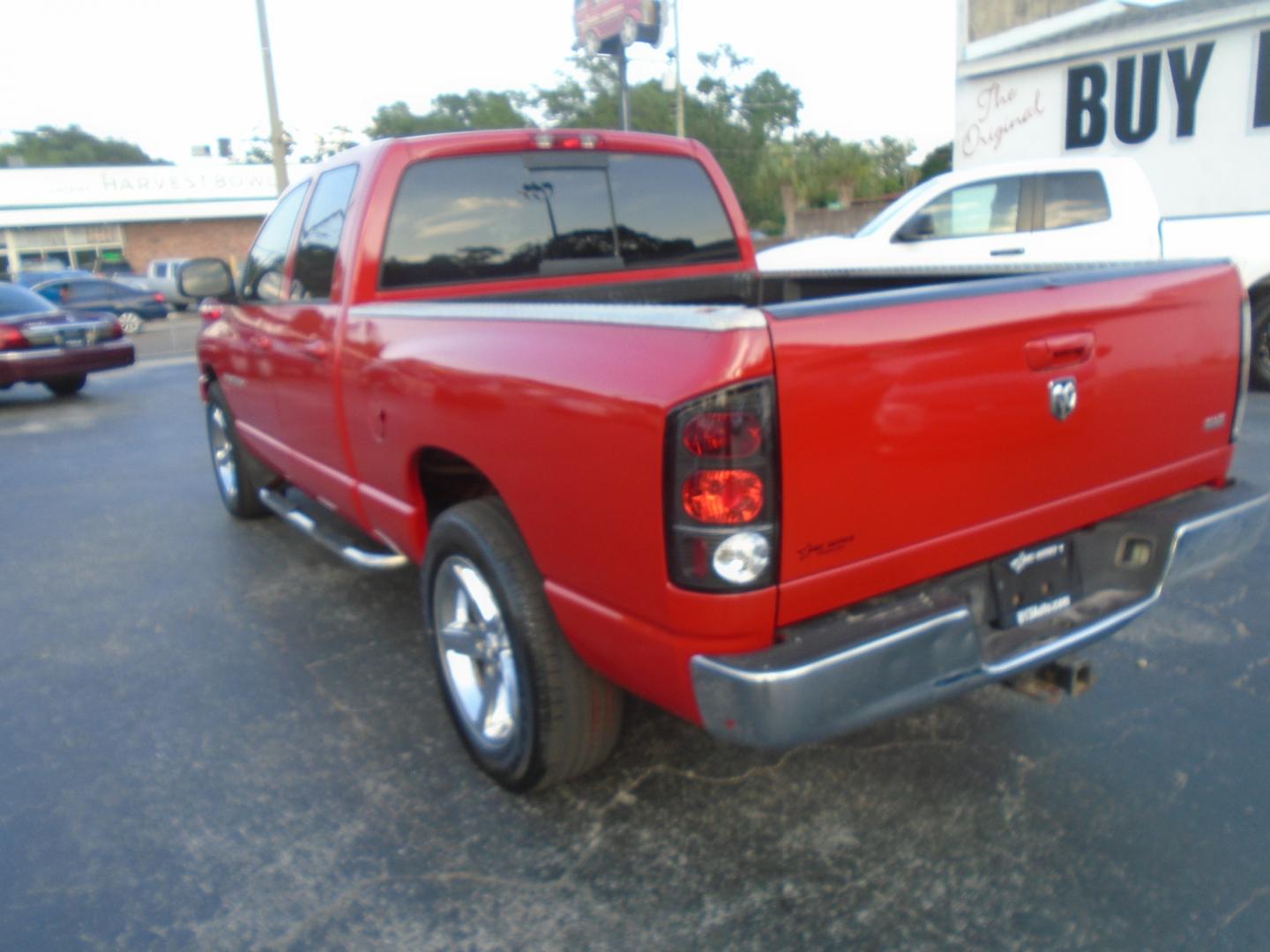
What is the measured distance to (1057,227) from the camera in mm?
8375

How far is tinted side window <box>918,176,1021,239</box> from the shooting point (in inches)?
339

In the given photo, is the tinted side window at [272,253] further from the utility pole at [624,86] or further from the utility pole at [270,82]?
the utility pole at [270,82]

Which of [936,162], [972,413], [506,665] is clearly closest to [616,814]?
[506,665]

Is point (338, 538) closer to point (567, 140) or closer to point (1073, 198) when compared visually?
point (567, 140)

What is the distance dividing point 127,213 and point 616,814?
146ft

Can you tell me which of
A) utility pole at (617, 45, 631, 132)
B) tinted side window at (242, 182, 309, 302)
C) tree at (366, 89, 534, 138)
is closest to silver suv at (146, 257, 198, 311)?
utility pole at (617, 45, 631, 132)

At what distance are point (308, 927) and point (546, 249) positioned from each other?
2.50m

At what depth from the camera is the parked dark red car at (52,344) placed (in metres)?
11.3

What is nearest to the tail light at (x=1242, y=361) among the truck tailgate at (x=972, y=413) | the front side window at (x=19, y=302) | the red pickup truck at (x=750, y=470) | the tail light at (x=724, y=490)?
the red pickup truck at (x=750, y=470)

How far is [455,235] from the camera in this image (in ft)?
12.4

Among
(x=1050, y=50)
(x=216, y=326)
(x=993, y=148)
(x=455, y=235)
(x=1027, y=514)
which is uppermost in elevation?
(x=1050, y=50)

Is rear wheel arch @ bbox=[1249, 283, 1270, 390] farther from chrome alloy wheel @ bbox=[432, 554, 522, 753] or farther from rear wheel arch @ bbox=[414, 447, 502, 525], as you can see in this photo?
chrome alloy wheel @ bbox=[432, 554, 522, 753]

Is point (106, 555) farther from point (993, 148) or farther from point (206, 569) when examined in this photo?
point (993, 148)

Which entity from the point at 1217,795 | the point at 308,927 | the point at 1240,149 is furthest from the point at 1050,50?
the point at 308,927
